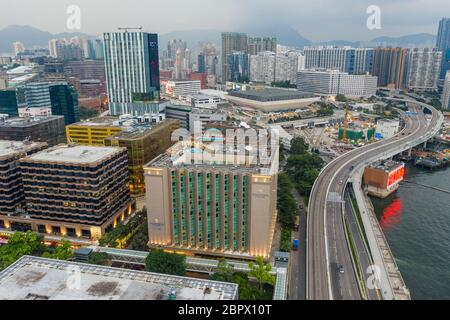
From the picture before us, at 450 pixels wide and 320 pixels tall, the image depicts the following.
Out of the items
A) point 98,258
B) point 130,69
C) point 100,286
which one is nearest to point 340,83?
point 130,69

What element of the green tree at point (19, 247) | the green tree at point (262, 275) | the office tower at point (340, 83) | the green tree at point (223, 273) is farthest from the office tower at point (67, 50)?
the green tree at point (262, 275)

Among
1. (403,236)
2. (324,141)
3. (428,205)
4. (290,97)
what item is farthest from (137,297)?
(290,97)

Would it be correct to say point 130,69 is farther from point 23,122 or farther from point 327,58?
point 327,58

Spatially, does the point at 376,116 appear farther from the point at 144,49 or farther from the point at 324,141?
the point at 144,49

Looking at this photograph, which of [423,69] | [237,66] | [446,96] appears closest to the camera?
[446,96]

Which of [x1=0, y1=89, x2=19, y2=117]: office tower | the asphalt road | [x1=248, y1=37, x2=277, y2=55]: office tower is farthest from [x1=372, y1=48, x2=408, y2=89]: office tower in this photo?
[x1=0, y1=89, x2=19, y2=117]: office tower
